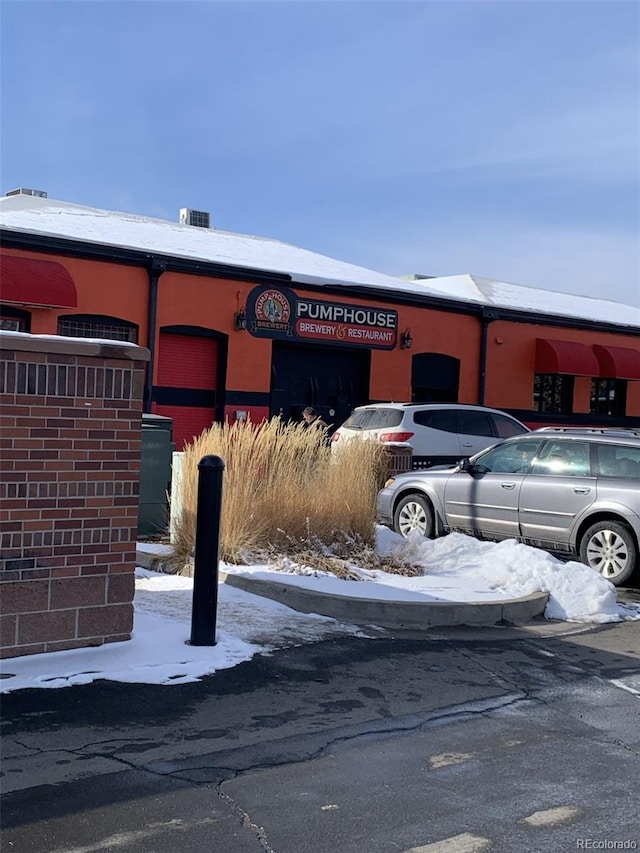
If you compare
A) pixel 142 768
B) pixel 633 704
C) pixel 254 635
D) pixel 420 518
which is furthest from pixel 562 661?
pixel 420 518

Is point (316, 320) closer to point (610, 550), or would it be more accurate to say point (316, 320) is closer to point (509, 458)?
point (509, 458)

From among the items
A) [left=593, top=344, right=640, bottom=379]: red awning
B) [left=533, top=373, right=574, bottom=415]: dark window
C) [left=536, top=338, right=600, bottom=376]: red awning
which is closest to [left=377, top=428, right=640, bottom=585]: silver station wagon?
[left=536, top=338, right=600, bottom=376]: red awning

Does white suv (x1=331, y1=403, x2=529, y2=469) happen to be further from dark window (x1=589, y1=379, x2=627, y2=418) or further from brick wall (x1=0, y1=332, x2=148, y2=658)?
dark window (x1=589, y1=379, x2=627, y2=418)

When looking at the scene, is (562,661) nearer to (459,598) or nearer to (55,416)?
(459,598)

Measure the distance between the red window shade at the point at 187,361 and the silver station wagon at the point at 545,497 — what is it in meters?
7.55

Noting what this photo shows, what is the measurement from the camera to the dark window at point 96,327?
17.0 m

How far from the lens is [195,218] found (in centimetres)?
2673

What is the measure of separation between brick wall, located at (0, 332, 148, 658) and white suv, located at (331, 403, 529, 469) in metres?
9.06

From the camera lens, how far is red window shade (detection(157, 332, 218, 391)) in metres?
18.5

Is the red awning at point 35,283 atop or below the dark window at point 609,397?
atop

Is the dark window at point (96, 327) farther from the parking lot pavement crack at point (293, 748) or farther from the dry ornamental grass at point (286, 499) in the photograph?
the parking lot pavement crack at point (293, 748)

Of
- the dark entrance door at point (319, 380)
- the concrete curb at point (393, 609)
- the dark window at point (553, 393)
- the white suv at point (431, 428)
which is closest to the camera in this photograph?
the concrete curb at point (393, 609)

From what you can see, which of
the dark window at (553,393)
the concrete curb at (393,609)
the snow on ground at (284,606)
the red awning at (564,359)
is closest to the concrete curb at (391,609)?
the concrete curb at (393,609)

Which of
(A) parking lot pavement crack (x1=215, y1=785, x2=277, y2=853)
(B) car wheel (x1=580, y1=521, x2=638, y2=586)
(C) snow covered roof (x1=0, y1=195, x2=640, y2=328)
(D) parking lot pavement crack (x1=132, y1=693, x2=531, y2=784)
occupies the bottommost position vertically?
(A) parking lot pavement crack (x1=215, y1=785, x2=277, y2=853)
